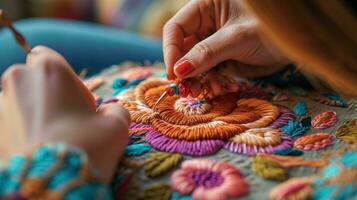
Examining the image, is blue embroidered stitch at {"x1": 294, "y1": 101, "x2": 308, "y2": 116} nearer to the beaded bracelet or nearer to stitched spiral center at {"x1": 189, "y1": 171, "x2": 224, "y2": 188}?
stitched spiral center at {"x1": 189, "y1": 171, "x2": 224, "y2": 188}

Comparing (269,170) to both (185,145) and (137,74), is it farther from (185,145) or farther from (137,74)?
(137,74)

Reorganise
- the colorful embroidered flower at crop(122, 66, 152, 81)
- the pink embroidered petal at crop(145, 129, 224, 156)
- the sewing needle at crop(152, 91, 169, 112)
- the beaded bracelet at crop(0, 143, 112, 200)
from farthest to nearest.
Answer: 1. the colorful embroidered flower at crop(122, 66, 152, 81)
2. the sewing needle at crop(152, 91, 169, 112)
3. the pink embroidered petal at crop(145, 129, 224, 156)
4. the beaded bracelet at crop(0, 143, 112, 200)

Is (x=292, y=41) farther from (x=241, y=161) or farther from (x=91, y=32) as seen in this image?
(x=91, y=32)

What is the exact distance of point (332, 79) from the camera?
51 cm

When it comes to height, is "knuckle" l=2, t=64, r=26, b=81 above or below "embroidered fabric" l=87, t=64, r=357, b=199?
above

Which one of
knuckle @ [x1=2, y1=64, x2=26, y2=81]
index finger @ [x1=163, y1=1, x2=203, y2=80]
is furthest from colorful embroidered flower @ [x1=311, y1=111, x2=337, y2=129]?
knuckle @ [x1=2, y1=64, x2=26, y2=81]

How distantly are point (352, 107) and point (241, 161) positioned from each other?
20 cm

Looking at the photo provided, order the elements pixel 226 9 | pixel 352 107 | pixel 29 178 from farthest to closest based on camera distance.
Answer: pixel 226 9 < pixel 352 107 < pixel 29 178

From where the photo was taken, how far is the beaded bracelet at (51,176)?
0.39 metres

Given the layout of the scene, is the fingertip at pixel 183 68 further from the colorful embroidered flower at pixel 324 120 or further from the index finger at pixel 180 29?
the colorful embroidered flower at pixel 324 120

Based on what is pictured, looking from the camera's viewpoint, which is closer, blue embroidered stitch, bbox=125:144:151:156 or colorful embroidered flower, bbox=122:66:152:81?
blue embroidered stitch, bbox=125:144:151:156

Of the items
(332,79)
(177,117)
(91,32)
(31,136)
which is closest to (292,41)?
(332,79)

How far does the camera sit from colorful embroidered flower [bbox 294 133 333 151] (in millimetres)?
516

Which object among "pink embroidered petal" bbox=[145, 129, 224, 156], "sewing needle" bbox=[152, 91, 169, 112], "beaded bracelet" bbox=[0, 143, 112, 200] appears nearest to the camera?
"beaded bracelet" bbox=[0, 143, 112, 200]
